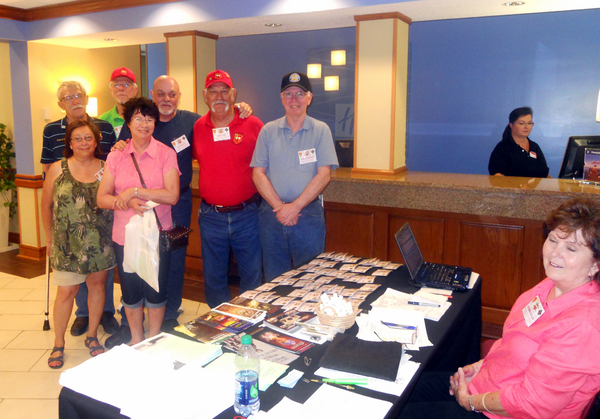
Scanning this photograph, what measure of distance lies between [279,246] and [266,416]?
5.97 feet

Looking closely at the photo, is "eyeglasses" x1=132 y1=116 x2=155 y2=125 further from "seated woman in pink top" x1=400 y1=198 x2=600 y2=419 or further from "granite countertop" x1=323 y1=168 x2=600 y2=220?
"seated woman in pink top" x1=400 y1=198 x2=600 y2=419

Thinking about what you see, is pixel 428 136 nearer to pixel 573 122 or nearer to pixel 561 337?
pixel 573 122

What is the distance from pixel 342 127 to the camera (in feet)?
27.4

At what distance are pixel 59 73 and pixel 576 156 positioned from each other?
5.61 metres

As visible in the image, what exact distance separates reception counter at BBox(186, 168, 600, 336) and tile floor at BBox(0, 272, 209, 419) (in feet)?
5.04

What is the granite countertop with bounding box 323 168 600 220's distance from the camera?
326cm

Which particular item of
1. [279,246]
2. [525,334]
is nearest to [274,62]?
[279,246]

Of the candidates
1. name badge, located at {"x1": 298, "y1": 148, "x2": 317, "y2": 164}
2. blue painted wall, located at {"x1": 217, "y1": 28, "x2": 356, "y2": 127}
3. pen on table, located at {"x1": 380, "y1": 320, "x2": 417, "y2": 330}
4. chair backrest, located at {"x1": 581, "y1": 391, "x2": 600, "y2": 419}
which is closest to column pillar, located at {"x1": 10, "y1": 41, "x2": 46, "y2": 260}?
name badge, located at {"x1": 298, "y1": 148, "x2": 317, "y2": 164}

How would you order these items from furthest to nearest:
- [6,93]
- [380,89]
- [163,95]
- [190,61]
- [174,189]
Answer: [6,93] < [190,61] < [380,89] < [163,95] < [174,189]

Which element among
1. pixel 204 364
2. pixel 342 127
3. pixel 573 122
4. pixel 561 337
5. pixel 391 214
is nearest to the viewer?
pixel 561 337

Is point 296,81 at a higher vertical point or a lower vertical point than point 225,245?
higher

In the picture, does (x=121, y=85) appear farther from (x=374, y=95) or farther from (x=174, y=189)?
(x=374, y=95)

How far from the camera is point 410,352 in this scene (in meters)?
1.61

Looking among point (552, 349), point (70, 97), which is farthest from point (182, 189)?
point (552, 349)
